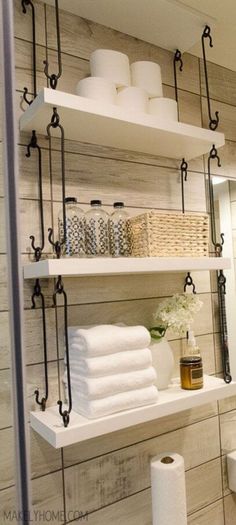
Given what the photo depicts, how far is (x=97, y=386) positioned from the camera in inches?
35.2

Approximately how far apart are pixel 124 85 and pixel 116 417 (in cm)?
90

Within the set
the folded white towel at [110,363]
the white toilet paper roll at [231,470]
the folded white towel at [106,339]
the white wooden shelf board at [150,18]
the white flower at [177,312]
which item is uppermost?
the white wooden shelf board at [150,18]

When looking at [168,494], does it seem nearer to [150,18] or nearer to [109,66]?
[109,66]

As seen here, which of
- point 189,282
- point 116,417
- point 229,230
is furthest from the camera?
point 229,230

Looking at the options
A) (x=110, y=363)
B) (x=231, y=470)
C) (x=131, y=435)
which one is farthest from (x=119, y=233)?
(x=231, y=470)

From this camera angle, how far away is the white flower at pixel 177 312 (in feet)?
3.62

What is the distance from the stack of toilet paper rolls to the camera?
3.33 feet

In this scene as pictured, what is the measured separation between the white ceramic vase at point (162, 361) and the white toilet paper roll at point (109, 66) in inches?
30.1

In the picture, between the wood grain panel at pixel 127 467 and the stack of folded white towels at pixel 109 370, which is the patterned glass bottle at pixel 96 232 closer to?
the stack of folded white towels at pixel 109 370

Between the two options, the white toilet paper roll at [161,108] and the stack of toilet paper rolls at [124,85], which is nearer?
the stack of toilet paper rolls at [124,85]

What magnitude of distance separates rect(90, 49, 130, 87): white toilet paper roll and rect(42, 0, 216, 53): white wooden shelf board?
0.16 m

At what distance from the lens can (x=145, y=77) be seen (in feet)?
3.73


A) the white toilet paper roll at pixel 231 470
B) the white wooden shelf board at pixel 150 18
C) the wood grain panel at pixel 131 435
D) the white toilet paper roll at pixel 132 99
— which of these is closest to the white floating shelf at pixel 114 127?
the white toilet paper roll at pixel 132 99

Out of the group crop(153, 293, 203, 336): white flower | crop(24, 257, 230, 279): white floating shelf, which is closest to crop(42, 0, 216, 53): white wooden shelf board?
crop(24, 257, 230, 279): white floating shelf
